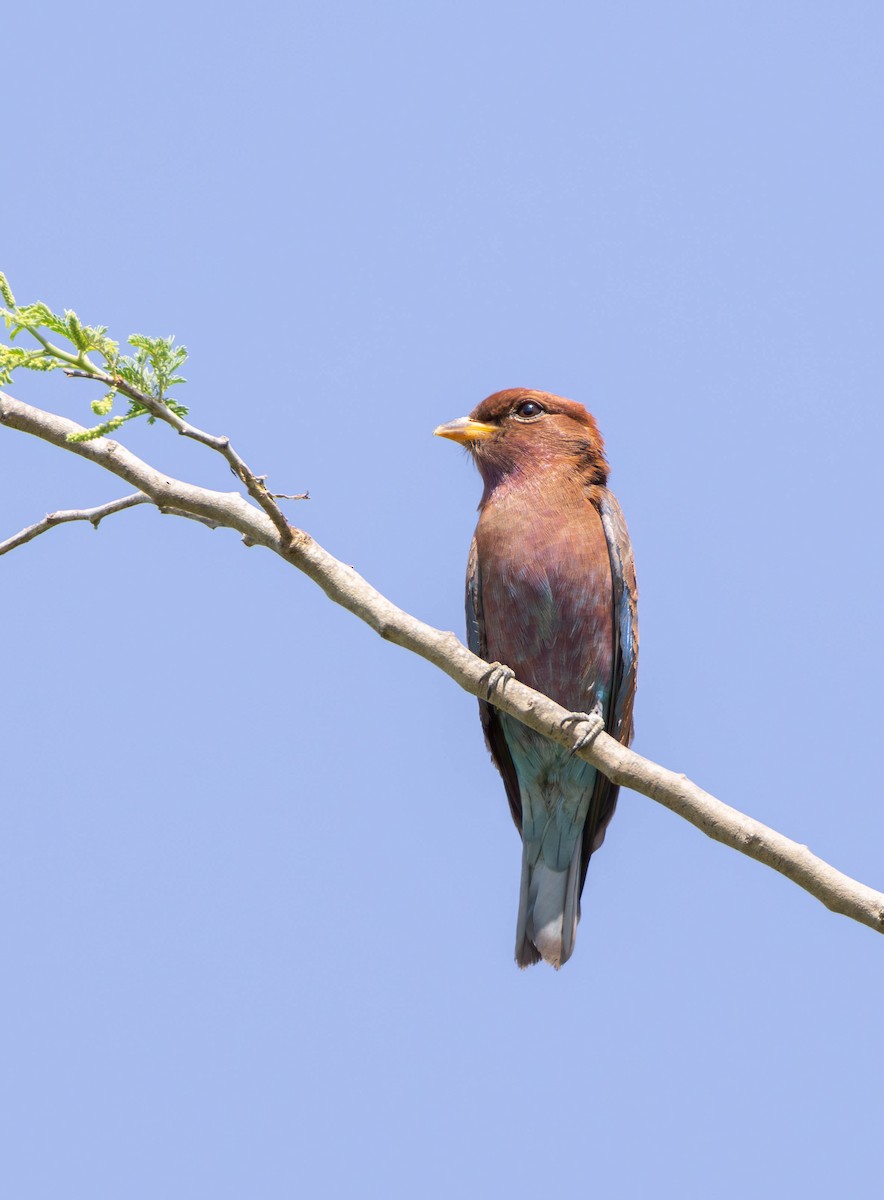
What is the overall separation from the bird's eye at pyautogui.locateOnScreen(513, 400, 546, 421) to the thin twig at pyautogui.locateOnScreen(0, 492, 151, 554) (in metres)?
2.82

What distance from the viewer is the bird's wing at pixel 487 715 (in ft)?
22.1

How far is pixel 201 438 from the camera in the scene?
404cm

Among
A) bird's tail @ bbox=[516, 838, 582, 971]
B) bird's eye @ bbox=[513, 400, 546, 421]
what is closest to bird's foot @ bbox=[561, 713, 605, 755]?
bird's tail @ bbox=[516, 838, 582, 971]

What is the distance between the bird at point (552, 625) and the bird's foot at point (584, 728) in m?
1.41

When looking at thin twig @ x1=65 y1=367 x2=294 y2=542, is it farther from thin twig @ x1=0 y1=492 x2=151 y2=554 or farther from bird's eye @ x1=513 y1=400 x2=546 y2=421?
bird's eye @ x1=513 y1=400 x2=546 y2=421

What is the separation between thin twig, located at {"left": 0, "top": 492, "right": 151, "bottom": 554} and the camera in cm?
476

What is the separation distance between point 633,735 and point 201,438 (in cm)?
346

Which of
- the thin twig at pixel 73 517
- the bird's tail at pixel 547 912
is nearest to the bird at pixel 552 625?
the bird's tail at pixel 547 912

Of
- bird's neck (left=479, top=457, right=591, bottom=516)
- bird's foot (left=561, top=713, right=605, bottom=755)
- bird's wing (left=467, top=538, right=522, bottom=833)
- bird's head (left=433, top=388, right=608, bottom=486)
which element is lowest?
bird's foot (left=561, top=713, right=605, bottom=755)

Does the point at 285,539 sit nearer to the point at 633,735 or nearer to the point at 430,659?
the point at 430,659

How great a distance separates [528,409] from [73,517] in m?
3.04

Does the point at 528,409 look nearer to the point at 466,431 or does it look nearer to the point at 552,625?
the point at 466,431

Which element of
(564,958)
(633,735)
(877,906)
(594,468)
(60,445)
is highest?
(594,468)

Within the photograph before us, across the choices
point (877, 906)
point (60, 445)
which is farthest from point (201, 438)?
point (877, 906)
